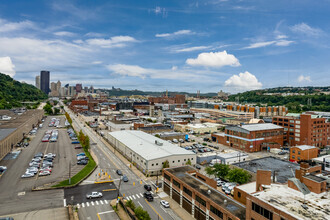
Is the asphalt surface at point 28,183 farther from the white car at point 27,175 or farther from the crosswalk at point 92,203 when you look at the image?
the crosswalk at point 92,203

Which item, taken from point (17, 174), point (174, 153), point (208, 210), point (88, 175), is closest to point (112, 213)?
point (208, 210)

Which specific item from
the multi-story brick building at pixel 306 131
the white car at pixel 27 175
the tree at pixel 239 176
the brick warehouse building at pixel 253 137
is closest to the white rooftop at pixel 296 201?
the tree at pixel 239 176

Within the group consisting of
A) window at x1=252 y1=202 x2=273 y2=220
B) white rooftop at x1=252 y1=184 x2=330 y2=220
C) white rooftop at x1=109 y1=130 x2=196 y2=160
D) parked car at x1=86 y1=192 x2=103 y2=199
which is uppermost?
white rooftop at x1=252 y1=184 x2=330 y2=220

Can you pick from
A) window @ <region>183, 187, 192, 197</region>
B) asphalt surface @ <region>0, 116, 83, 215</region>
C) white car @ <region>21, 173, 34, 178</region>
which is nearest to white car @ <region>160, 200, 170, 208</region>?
window @ <region>183, 187, 192, 197</region>

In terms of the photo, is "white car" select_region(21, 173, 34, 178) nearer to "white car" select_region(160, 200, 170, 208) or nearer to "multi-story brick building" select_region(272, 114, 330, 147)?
"white car" select_region(160, 200, 170, 208)

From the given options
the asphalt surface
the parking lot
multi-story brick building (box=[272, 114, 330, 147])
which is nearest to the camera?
the asphalt surface

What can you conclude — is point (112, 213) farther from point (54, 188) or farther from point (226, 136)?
point (226, 136)
